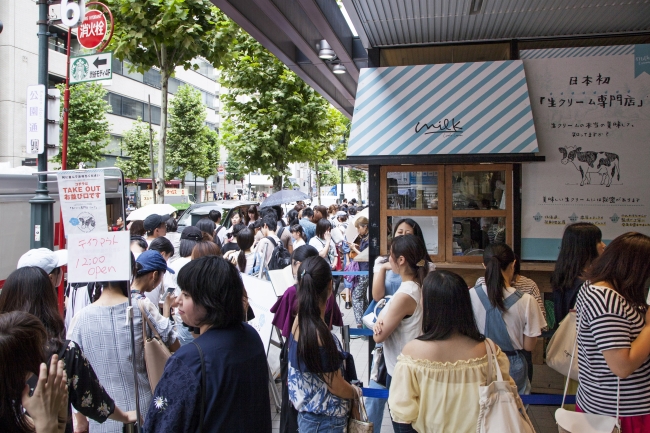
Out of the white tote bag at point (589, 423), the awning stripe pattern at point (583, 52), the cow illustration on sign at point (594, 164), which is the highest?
the awning stripe pattern at point (583, 52)

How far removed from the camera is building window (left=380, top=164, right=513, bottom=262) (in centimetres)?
553

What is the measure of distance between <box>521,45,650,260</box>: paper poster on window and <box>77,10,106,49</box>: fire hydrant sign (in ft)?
24.2

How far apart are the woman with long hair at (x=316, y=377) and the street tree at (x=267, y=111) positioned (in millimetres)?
14252

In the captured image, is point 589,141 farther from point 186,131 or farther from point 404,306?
point 186,131

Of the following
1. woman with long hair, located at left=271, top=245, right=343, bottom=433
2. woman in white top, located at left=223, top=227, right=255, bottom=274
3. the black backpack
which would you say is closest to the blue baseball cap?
woman with long hair, located at left=271, top=245, right=343, bottom=433

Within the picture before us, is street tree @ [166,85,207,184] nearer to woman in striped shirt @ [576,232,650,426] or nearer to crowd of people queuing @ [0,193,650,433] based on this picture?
crowd of people queuing @ [0,193,650,433]

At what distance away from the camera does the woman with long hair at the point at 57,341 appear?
8.45ft

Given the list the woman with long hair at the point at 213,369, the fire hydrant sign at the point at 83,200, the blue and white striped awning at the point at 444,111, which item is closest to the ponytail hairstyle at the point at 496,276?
the blue and white striped awning at the point at 444,111

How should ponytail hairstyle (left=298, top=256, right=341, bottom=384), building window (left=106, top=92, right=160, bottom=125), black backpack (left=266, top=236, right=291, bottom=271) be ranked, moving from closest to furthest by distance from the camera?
ponytail hairstyle (left=298, top=256, right=341, bottom=384), black backpack (left=266, top=236, right=291, bottom=271), building window (left=106, top=92, right=160, bottom=125)

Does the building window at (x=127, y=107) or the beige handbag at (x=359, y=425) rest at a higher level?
the building window at (x=127, y=107)

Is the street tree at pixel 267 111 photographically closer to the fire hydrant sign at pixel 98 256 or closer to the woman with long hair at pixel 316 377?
the fire hydrant sign at pixel 98 256

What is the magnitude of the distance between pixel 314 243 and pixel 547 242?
4578 mm

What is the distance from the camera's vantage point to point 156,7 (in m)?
12.3

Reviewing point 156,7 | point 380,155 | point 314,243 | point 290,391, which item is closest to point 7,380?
point 290,391
